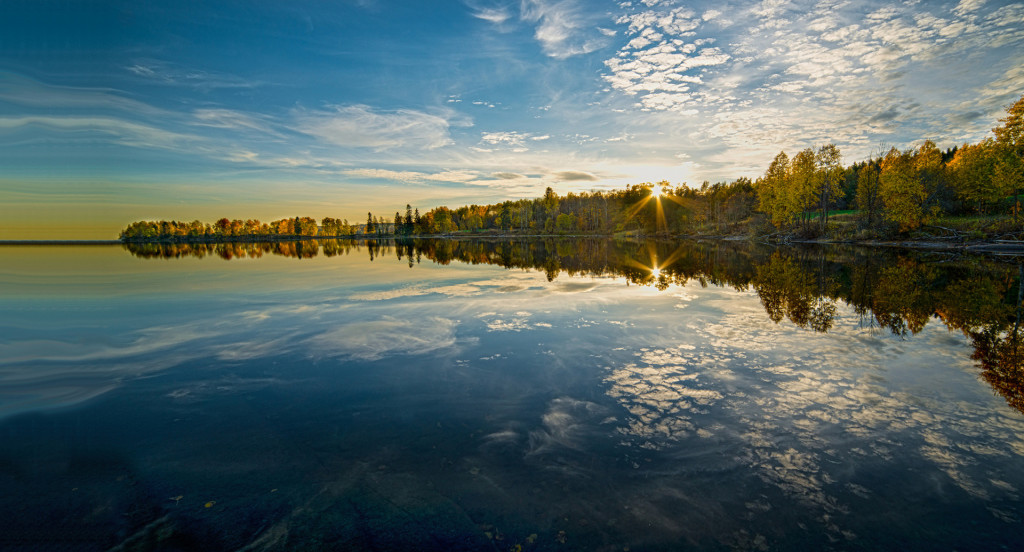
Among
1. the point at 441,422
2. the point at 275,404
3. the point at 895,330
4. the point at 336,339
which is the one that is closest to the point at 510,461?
the point at 441,422

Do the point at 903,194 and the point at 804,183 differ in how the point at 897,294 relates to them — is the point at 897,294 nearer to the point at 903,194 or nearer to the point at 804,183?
the point at 903,194

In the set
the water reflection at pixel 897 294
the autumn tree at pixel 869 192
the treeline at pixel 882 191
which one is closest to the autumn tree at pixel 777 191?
the treeline at pixel 882 191

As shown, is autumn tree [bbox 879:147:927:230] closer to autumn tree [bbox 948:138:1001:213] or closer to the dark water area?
autumn tree [bbox 948:138:1001:213]

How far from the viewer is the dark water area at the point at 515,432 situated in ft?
14.6

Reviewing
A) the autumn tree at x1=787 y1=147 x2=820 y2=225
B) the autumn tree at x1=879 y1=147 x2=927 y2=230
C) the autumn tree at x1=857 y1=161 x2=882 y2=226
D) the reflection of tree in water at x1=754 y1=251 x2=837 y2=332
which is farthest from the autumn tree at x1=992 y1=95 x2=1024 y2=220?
the reflection of tree in water at x1=754 y1=251 x2=837 y2=332

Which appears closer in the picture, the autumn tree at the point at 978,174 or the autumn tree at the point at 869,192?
the autumn tree at the point at 978,174

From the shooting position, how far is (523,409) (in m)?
7.27

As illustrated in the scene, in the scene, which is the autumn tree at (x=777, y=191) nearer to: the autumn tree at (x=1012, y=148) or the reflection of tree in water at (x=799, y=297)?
the autumn tree at (x=1012, y=148)

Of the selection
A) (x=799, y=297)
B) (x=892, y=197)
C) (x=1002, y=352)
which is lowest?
(x=1002, y=352)

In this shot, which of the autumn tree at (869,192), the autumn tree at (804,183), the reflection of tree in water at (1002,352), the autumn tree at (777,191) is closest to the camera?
the reflection of tree in water at (1002,352)

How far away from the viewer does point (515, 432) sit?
6.47 metres

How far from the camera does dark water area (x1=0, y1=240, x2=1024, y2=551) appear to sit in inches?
175

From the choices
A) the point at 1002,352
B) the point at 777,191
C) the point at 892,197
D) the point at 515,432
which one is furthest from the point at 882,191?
the point at 515,432

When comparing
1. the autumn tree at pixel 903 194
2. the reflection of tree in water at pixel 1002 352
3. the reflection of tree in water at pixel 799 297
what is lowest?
the reflection of tree in water at pixel 1002 352
